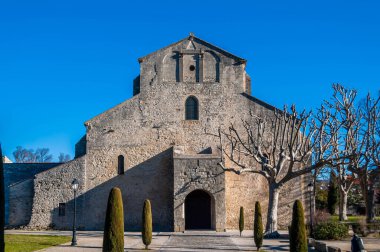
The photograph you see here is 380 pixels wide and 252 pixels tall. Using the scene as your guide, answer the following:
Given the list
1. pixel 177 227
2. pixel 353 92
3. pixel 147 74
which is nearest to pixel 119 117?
pixel 147 74

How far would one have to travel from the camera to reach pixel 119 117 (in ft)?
119

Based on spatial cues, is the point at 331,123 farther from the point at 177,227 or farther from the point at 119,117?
the point at 119,117

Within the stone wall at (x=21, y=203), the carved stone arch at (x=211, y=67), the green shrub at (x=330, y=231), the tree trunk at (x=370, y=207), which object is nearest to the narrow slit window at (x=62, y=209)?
the stone wall at (x=21, y=203)

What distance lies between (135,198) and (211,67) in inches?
447

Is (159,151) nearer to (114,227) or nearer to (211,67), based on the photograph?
(211,67)

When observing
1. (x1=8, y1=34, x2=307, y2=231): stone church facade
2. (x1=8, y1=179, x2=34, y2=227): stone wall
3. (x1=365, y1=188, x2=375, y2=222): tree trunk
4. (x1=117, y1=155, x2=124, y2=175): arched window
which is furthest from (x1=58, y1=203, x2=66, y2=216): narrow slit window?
(x1=365, y1=188, x2=375, y2=222): tree trunk

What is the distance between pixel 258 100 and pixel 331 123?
548 cm

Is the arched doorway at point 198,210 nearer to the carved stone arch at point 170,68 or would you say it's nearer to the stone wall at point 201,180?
the stone wall at point 201,180

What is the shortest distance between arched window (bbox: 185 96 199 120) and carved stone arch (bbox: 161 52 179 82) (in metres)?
1.87

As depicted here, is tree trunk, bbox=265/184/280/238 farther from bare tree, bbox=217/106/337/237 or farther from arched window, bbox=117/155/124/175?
arched window, bbox=117/155/124/175

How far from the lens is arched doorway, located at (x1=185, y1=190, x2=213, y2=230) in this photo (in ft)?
113

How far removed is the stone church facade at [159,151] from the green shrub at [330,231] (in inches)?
257

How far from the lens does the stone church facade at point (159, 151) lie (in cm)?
3478

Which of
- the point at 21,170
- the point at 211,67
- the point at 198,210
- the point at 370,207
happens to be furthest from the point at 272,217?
the point at 21,170
